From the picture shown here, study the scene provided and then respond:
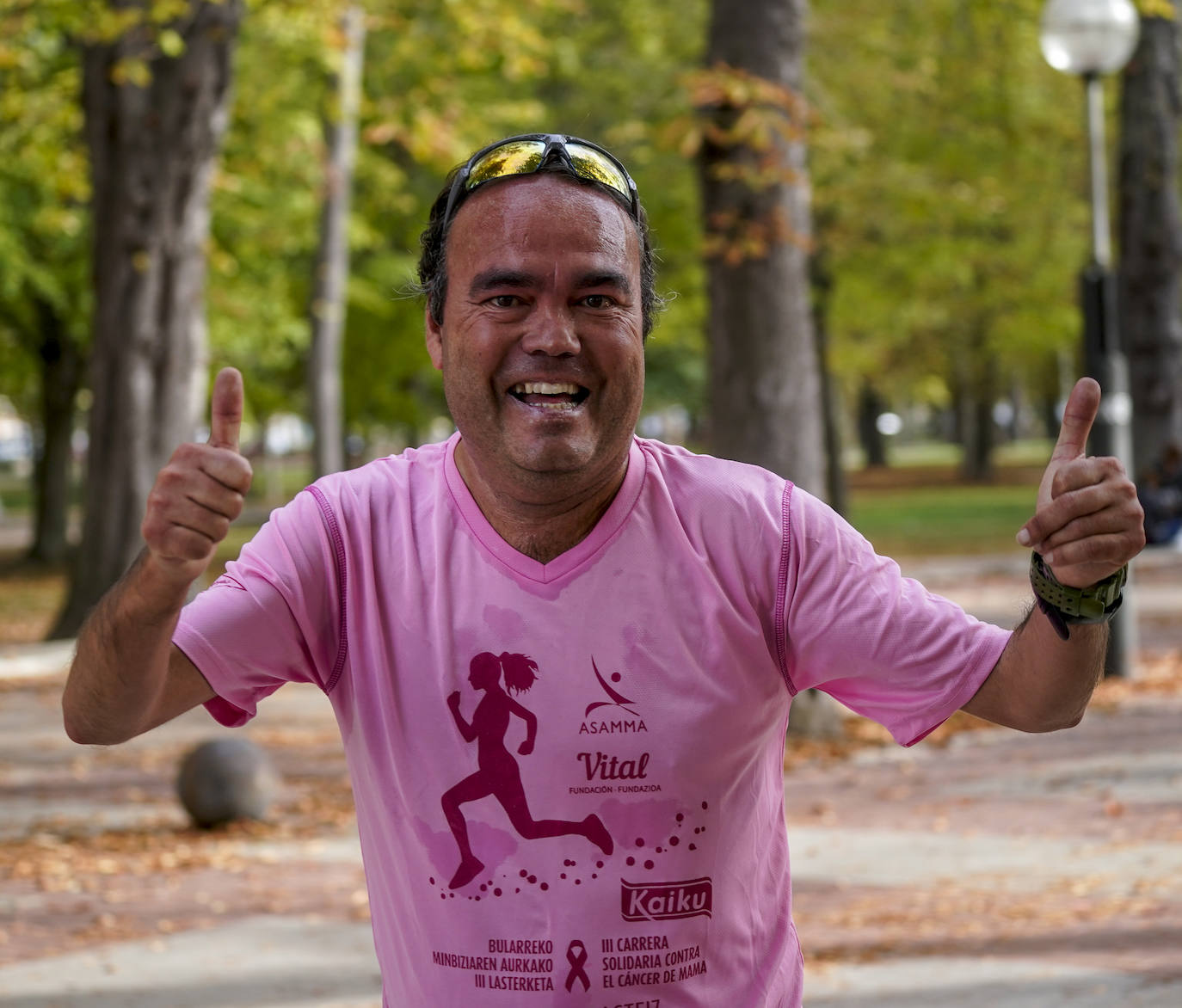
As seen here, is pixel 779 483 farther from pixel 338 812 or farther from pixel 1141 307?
pixel 1141 307

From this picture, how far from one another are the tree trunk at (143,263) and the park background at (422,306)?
3cm

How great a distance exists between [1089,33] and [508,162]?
10.5m

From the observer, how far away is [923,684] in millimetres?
2598

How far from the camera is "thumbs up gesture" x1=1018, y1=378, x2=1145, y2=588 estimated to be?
2.42m

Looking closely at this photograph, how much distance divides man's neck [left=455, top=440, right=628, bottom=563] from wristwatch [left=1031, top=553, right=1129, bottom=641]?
25.9 inches

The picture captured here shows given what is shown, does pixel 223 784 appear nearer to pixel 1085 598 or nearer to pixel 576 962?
pixel 576 962

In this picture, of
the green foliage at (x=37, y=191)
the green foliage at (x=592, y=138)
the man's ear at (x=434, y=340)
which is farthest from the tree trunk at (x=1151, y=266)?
the man's ear at (x=434, y=340)

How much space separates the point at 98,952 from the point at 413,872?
449 centimetres

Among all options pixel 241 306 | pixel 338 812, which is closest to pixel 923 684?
pixel 338 812

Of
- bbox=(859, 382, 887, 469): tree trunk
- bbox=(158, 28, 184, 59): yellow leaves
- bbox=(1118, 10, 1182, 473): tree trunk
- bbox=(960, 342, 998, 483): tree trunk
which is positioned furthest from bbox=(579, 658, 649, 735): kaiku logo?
bbox=(859, 382, 887, 469): tree trunk

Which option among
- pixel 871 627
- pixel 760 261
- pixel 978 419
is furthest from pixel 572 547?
pixel 978 419

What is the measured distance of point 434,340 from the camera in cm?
288

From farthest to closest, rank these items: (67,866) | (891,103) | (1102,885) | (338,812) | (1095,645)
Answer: (891,103)
(338,812)
(67,866)
(1102,885)
(1095,645)

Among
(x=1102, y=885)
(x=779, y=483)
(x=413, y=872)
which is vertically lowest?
(x=1102, y=885)
